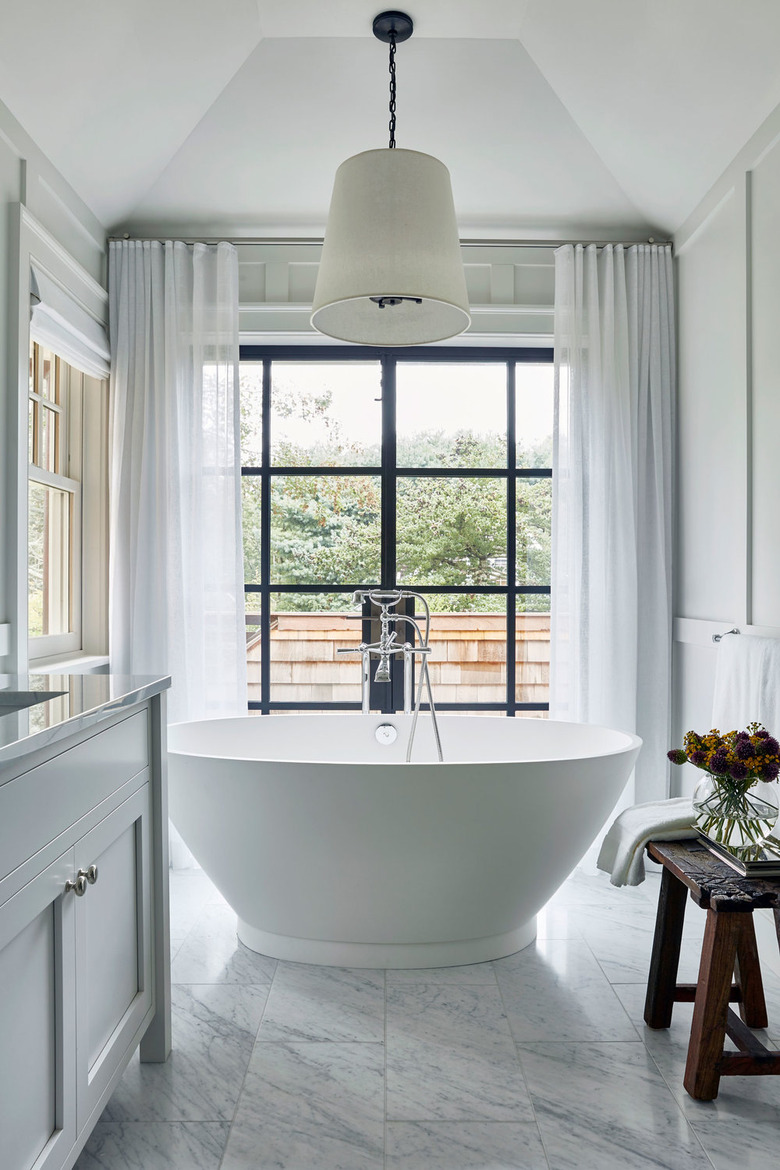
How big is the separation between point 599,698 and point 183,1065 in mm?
2028

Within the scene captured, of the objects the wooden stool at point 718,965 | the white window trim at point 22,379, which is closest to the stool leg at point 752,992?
the wooden stool at point 718,965

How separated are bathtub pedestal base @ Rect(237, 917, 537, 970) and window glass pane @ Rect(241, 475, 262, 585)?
5.15 ft

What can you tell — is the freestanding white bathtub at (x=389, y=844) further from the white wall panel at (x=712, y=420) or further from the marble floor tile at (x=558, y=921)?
the white wall panel at (x=712, y=420)

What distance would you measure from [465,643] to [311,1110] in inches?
84.7

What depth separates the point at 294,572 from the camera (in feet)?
12.2

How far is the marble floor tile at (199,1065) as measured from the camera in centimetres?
183

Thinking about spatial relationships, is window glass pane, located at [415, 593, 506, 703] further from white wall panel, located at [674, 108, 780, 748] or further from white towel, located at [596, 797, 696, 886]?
white towel, located at [596, 797, 696, 886]

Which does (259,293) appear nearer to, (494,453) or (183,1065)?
(494,453)

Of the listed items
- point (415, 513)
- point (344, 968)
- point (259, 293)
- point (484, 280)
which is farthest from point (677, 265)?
point (344, 968)

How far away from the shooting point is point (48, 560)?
127 inches

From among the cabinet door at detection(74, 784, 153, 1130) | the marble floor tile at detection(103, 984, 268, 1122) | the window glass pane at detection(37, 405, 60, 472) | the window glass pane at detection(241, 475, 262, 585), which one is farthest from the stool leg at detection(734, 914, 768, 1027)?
the window glass pane at detection(37, 405, 60, 472)

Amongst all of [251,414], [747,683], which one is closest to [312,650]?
[251,414]

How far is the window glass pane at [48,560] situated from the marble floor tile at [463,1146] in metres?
2.08

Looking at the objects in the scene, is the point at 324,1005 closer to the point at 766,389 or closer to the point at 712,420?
the point at 766,389
